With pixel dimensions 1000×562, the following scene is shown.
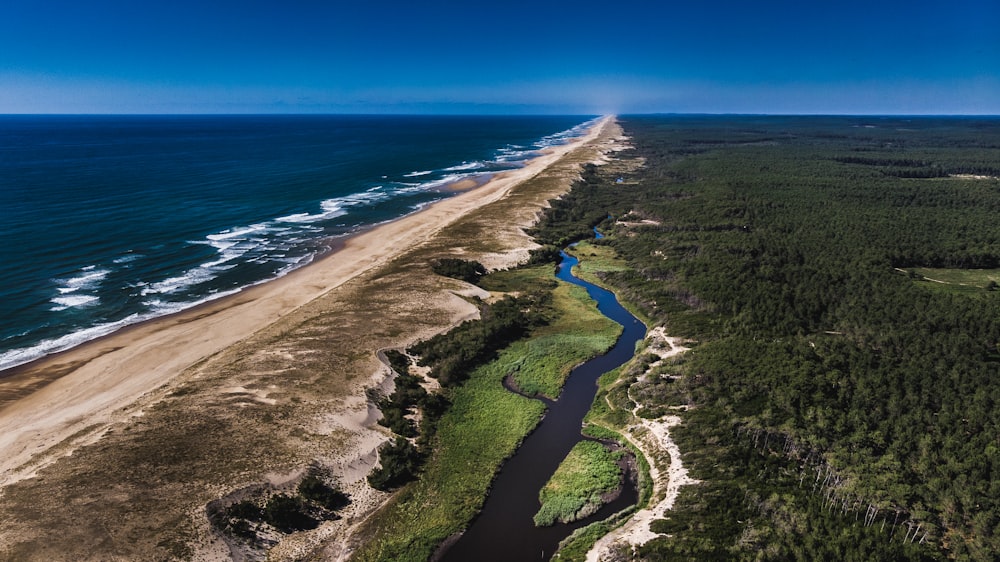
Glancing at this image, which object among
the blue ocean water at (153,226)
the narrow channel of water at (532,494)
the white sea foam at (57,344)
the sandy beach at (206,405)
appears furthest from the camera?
the blue ocean water at (153,226)

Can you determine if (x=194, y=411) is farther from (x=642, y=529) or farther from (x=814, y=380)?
(x=814, y=380)

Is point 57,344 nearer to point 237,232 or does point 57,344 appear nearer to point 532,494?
point 237,232

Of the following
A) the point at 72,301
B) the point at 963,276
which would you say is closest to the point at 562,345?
the point at 72,301

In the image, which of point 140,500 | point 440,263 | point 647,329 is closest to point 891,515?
point 647,329

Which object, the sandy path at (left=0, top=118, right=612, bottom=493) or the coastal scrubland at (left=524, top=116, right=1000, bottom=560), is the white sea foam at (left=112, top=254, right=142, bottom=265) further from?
the coastal scrubland at (left=524, top=116, right=1000, bottom=560)

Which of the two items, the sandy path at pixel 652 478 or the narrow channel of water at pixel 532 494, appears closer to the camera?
the sandy path at pixel 652 478

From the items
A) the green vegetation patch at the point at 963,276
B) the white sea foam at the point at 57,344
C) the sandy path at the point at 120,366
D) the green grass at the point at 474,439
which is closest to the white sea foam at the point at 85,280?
the white sea foam at the point at 57,344

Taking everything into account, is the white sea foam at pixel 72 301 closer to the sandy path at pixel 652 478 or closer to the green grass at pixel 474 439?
the green grass at pixel 474 439
